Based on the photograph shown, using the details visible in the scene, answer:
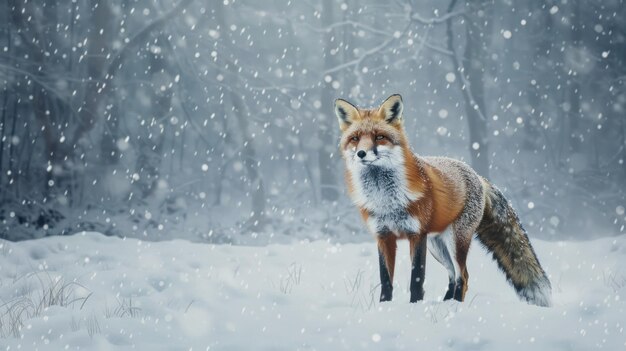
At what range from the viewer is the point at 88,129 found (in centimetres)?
1270

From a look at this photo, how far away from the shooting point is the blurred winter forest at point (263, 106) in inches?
500

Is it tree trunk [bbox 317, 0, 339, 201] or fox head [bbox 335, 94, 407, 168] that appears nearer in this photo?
fox head [bbox 335, 94, 407, 168]

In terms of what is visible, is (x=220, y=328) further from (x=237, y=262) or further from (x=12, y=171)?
(x=12, y=171)

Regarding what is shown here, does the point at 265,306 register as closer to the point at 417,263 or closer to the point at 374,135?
the point at 417,263

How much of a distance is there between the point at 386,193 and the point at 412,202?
22cm

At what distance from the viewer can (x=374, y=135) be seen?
424 centimetres

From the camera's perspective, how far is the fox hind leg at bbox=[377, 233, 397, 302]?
449cm

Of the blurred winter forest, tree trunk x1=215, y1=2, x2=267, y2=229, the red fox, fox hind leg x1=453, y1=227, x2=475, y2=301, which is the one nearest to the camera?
the red fox

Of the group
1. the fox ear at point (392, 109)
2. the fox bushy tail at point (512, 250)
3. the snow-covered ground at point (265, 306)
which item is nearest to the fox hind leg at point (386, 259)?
the snow-covered ground at point (265, 306)

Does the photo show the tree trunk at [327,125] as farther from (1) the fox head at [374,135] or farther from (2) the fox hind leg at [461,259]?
(1) the fox head at [374,135]

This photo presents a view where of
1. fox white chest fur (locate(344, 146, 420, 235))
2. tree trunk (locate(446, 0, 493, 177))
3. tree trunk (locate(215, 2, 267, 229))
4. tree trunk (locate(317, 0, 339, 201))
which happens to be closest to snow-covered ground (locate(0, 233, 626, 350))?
fox white chest fur (locate(344, 146, 420, 235))

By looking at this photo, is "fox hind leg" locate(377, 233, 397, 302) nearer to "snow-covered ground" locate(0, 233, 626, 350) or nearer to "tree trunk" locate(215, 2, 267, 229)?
"snow-covered ground" locate(0, 233, 626, 350)

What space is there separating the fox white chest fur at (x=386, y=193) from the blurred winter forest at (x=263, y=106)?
350 inches

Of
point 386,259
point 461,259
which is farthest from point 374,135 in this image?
point 461,259
